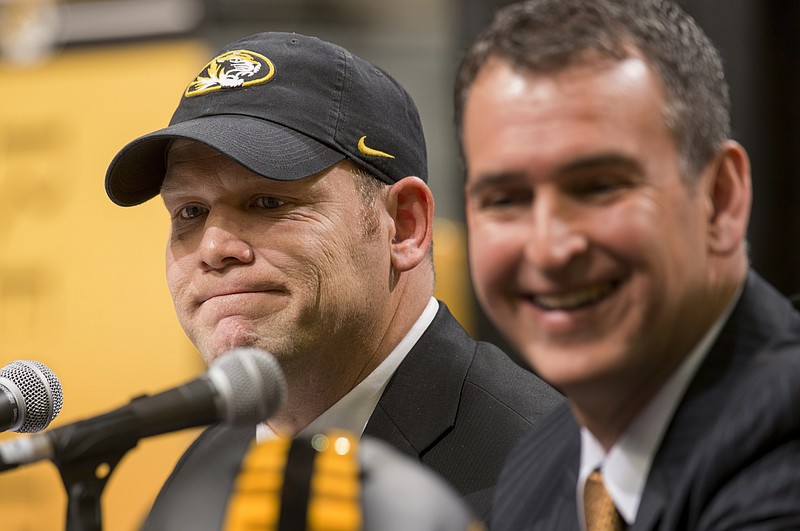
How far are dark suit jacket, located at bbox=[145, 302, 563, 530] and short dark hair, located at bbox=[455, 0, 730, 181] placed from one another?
746mm

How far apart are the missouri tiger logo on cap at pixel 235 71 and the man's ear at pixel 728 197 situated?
1.00 meters

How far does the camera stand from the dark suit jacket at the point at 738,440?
111 centimetres

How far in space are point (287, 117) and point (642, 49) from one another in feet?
3.02

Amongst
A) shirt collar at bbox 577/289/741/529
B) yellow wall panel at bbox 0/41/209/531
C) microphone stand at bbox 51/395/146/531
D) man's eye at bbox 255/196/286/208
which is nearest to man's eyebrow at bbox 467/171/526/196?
shirt collar at bbox 577/289/741/529

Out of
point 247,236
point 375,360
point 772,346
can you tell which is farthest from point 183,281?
point 772,346

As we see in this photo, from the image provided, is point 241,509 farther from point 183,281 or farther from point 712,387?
point 183,281

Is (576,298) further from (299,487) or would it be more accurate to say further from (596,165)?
(299,487)

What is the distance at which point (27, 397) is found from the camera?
1625 millimetres

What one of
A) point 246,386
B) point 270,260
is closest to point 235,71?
point 270,260

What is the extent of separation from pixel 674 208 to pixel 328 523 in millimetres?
455

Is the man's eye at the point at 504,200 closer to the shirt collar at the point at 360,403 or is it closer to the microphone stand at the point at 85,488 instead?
the microphone stand at the point at 85,488

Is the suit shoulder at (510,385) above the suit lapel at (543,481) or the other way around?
the other way around

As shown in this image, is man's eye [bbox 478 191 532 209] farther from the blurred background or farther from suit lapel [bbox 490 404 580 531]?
the blurred background

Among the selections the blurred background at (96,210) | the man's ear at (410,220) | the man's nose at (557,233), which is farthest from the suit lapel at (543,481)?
the blurred background at (96,210)
